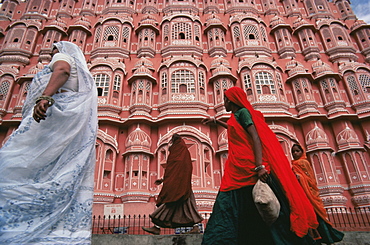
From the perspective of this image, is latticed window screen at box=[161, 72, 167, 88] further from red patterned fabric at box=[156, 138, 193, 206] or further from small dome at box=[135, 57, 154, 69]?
red patterned fabric at box=[156, 138, 193, 206]

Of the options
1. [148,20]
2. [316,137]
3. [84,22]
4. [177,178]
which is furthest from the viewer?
[84,22]

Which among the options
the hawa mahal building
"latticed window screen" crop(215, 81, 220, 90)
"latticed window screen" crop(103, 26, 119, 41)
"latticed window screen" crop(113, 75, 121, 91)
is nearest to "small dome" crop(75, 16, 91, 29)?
the hawa mahal building

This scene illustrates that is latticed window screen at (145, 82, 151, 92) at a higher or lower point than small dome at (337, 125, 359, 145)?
higher

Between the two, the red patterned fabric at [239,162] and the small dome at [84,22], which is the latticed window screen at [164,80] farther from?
the red patterned fabric at [239,162]

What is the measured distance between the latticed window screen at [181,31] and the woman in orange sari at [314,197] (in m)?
11.7

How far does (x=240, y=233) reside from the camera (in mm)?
2027

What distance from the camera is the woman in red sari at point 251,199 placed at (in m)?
1.96

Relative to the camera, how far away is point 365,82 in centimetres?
1317

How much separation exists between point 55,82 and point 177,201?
308cm

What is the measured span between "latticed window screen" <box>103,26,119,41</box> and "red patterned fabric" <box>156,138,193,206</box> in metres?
11.8

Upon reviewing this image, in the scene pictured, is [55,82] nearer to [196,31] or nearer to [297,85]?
[297,85]

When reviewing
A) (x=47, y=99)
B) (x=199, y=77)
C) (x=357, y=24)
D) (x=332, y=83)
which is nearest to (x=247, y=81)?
(x=199, y=77)

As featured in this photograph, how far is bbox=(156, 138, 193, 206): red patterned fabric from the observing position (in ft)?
14.5

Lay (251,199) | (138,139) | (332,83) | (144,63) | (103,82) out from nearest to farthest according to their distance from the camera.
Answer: (251,199) → (138,139) → (103,82) → (332,83) → (144,63)
